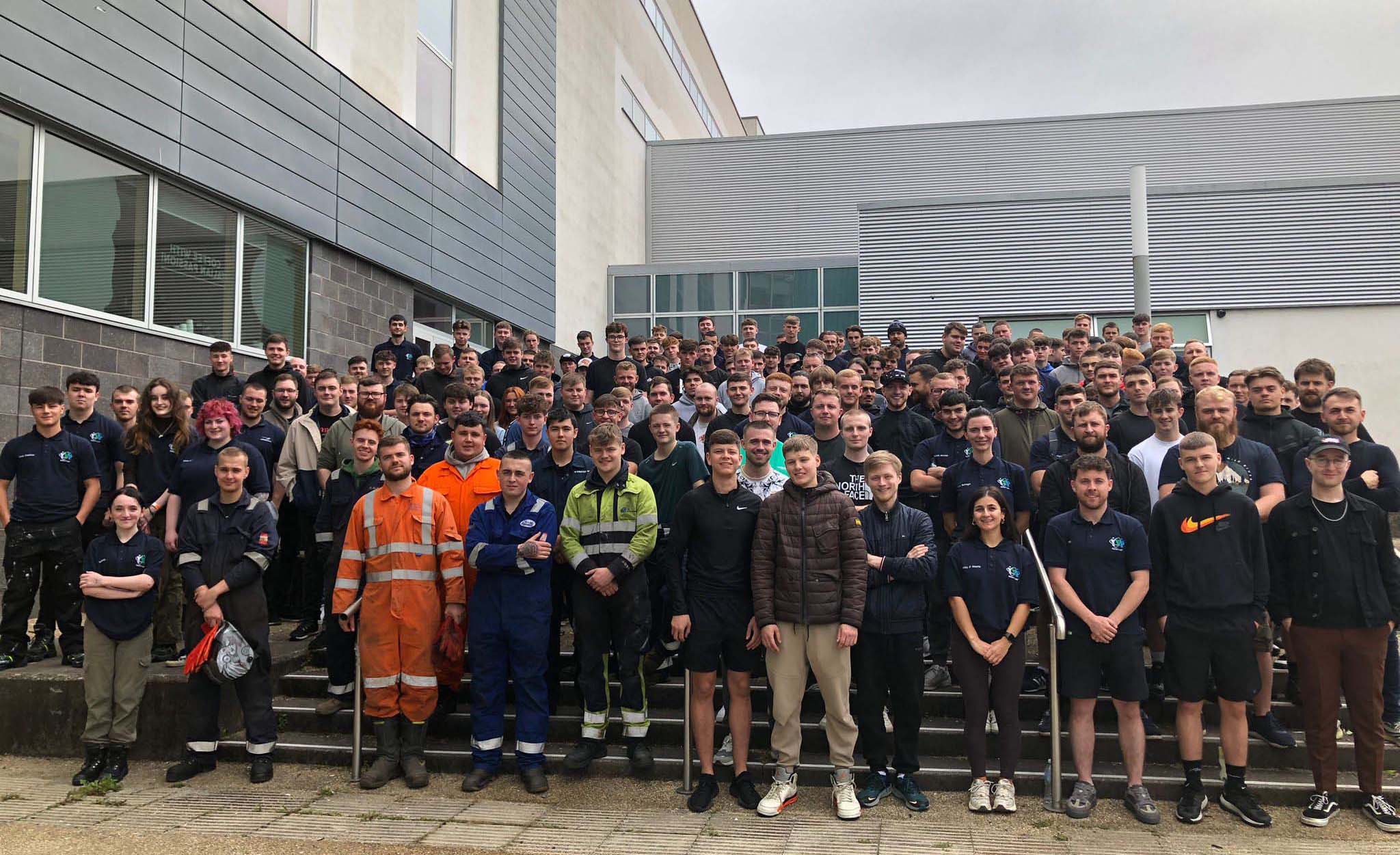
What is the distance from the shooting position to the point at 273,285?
11977 mm

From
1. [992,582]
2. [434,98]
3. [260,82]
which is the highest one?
[434,98]

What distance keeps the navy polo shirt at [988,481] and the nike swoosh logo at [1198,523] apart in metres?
1.03

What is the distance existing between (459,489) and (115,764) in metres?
2.71

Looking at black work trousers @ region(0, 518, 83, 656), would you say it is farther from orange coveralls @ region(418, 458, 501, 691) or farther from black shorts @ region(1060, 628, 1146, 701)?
black shorts @ region(1060, 628, 1146, 701)

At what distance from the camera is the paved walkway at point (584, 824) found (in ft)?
15.7

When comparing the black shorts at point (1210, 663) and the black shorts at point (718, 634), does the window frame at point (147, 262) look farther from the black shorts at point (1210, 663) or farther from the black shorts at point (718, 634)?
the black shorts at point (1210, 663)

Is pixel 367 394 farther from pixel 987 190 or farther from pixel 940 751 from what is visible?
pixel 987 190

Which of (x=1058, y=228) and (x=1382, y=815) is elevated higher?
(x=1058, y=228)

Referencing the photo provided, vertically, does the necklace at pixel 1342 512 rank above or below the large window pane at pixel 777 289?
below

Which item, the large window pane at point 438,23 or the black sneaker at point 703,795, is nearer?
the black sneaker at point 703,795

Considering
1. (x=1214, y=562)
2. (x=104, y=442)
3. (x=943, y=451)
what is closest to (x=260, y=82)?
(x=104, y=442)

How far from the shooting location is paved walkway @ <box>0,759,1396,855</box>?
479 cm

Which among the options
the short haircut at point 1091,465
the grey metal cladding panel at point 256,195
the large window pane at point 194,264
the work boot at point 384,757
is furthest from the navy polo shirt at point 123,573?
the grey metal cladding panel at point 256,195

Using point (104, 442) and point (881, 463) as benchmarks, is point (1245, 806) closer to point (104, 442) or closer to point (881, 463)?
point (881, 463)
